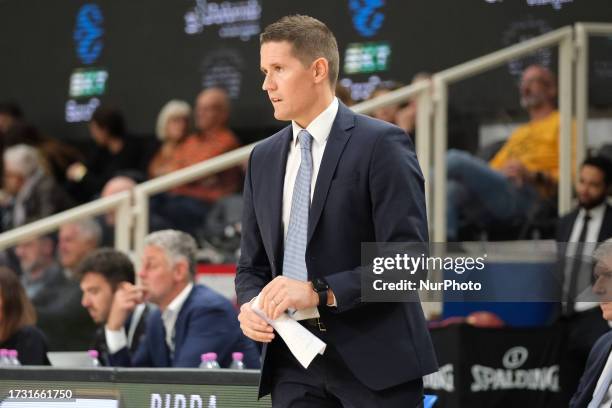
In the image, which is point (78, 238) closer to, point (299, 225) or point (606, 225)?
point (606, 225)

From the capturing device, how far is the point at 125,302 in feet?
18.9

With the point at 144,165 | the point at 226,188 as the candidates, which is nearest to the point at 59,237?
the point at 226,188

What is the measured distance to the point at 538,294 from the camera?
351cm

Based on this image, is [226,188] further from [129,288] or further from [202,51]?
[202,51]

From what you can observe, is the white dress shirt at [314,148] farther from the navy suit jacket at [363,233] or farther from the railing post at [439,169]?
the railing post at [439,169]

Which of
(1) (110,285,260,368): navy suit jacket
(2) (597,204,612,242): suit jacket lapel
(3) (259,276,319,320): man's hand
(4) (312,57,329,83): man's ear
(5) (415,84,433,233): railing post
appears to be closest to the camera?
(3) (259,276,319,320): man's hand

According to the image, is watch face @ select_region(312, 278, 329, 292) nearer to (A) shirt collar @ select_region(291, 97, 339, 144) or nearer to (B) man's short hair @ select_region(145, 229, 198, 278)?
(A) shirt collar @ select_region(291, 97, 339, 144)

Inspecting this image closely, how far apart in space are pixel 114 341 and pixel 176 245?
53cm

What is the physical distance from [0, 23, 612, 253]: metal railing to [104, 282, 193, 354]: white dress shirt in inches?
38.0

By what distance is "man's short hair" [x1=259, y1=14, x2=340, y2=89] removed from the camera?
3.13 m

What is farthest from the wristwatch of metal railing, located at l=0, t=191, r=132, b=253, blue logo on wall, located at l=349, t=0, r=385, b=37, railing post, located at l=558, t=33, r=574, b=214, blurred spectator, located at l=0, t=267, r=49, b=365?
blue logo on wall, located at l=349, t=0, r=385, b=37

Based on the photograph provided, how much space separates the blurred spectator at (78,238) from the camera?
6.61 metres

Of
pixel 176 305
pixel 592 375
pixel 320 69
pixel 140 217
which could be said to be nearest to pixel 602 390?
pixel 592 375

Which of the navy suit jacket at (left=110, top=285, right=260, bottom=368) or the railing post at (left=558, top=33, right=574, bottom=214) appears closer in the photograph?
the navy suit jacket at (left=110, top=285, right=260, bottom=368)
